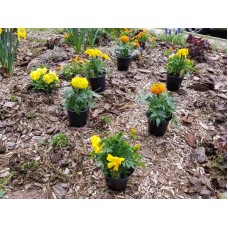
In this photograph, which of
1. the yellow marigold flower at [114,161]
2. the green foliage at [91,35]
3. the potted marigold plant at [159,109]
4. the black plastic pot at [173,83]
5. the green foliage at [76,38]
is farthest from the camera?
the green foliage at [91,35]

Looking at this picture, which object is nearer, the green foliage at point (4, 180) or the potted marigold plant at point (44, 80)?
the green foliage at point (4, 180)

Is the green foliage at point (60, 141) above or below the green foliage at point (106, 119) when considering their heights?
below

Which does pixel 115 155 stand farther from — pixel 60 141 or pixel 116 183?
pixel 60 141

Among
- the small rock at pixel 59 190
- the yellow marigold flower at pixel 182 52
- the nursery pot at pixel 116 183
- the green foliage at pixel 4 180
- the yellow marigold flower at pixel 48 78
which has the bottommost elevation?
the small rock at pixel 59 190

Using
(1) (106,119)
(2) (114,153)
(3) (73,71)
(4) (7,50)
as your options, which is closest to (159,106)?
(1) (106,119)

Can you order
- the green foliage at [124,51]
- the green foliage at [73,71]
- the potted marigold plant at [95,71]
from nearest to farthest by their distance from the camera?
the potted marigold plant at [95,71] < the green foliage at [73,71] < the green foliage at [124,51]

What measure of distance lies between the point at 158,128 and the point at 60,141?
794mm

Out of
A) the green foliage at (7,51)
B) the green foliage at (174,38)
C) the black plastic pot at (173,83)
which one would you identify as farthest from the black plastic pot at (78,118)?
the green foliage at (174,38)

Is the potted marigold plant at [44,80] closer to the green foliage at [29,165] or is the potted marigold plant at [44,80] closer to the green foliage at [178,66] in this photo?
the green foliage at [29,165]

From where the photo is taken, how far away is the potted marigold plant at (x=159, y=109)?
223cm

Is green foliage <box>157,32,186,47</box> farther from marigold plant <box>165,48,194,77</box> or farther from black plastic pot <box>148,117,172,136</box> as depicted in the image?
black plastic pot <box>148,117,172,136</box>

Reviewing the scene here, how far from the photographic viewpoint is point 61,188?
2002 mm

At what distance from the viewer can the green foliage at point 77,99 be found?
7.80ft

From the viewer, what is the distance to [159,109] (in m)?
2.29
